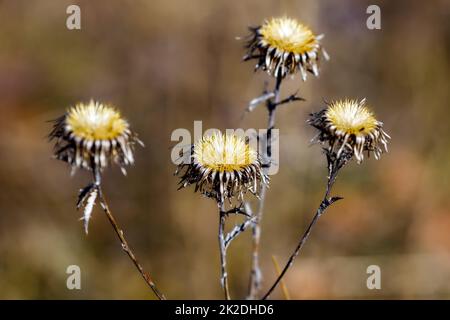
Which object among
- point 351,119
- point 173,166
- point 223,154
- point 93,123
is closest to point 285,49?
point 351,119

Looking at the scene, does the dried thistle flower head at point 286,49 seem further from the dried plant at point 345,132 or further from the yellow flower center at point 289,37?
the dried plant at point 345,132

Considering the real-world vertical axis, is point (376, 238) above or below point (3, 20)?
below

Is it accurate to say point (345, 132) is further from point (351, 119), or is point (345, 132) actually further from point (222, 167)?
point (222, 167)

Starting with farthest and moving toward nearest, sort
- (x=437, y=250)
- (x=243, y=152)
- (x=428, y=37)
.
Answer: (x=428, y=37) < (x=437, y=250) < (x=243, y=152)

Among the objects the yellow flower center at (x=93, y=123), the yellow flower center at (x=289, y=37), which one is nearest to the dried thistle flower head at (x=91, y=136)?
the yellow flower center at (x=93, y=123)

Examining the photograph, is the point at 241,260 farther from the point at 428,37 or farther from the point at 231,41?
the point at 428,37
